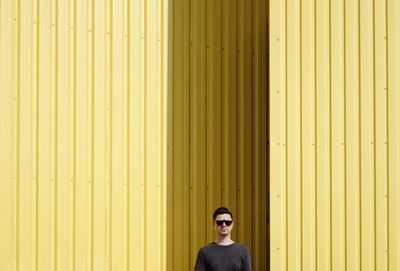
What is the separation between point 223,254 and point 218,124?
160 cm

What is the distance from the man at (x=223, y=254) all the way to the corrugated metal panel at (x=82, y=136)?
0.81 m

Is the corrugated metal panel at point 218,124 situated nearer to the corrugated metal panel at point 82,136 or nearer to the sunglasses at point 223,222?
the corrugated metal panel at point 82,136

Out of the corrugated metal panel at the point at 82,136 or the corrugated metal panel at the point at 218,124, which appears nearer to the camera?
the corrugated metal panel at the point at 82,136

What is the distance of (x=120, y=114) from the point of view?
6262 mm

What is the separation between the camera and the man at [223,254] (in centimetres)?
563
